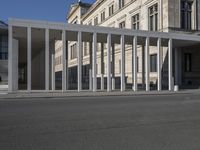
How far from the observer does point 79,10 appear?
88250 mm

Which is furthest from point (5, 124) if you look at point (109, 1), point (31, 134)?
point (109, 1)

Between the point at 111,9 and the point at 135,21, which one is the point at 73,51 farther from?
the point at 135,21

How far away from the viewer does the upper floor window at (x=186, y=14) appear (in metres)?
43.4

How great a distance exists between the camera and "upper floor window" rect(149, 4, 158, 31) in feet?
146

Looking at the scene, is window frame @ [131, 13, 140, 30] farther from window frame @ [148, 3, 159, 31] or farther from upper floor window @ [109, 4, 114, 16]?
upper floor window @ [109, 4, 114, 16]

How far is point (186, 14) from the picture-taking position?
44.0 m

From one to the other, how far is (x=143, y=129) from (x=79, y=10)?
81.5 metres

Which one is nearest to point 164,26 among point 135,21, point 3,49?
point 135,21

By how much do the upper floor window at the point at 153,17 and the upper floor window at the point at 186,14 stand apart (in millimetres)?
3425

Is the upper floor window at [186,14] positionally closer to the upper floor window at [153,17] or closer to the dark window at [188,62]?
the upper floor window at [153,17]

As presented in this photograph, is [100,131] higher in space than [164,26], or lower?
lower

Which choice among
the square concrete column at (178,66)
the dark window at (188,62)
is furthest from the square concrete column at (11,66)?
the dark window at (188,62)

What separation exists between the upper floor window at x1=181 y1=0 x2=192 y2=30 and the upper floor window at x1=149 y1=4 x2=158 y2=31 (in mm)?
3425

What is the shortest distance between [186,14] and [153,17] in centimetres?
438
